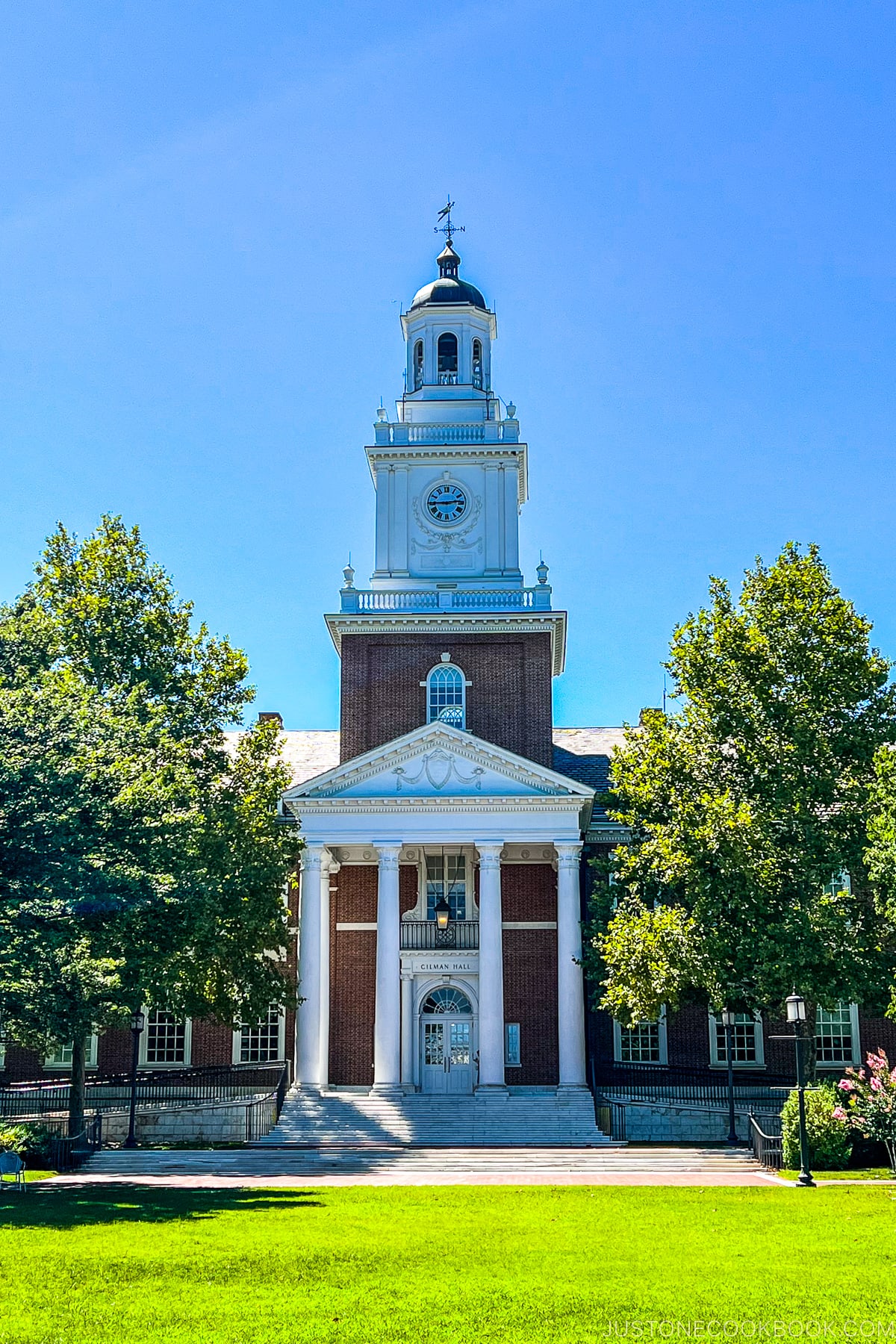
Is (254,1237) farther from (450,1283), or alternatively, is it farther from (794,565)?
(794,565)

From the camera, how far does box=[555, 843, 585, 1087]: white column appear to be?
117ft

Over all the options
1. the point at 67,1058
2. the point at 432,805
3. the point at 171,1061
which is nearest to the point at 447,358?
the point at 432,805

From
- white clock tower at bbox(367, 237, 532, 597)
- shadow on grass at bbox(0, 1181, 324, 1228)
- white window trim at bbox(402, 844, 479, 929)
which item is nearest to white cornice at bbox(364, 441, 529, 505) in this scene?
white clock tower at bbox(367, 237, 532, 597)

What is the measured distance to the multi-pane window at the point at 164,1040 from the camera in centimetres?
4122

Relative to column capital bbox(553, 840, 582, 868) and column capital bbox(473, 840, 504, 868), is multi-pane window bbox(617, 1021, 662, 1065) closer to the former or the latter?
column capital bbox(553, 840, 582, 868)

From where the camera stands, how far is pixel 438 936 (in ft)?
130

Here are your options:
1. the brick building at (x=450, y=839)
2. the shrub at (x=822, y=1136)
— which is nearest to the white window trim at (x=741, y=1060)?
the brick building at (x=450, y=839)

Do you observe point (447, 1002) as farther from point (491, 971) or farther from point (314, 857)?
point (314, 857)

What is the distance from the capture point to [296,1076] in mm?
36000

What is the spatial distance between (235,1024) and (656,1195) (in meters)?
17.0

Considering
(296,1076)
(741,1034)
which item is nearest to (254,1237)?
(296,1076)

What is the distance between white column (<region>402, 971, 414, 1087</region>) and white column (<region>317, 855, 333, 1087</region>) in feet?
7.27

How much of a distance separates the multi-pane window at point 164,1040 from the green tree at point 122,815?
674 centimetres

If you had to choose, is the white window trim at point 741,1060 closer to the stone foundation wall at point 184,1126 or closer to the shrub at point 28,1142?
the stone foundation wall at point 184,1126
